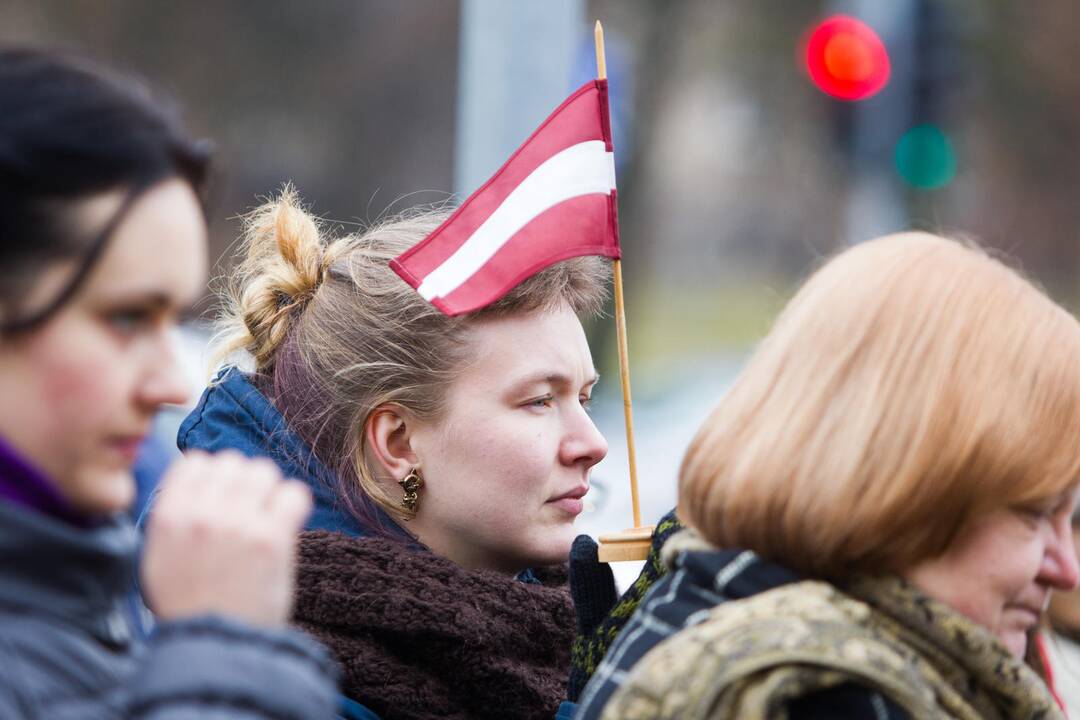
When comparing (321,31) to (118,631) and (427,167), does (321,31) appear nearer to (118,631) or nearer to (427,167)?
(427,167)

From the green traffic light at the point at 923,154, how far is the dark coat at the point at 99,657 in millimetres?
9009

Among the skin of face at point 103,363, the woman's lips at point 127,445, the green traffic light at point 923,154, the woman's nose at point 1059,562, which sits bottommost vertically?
the woman's nose at point 1059,562

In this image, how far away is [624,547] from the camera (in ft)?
7.74

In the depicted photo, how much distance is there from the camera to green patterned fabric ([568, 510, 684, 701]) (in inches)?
91.4

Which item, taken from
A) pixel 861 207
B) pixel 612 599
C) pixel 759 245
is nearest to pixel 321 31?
pixel 759 245

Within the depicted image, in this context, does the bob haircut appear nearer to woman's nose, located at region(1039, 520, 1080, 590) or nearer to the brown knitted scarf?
woman's nose, located at region(1039, 520, 1080, 590)

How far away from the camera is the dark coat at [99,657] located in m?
1.41

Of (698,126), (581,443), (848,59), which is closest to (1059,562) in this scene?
(581,443)

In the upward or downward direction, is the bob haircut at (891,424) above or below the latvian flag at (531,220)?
below

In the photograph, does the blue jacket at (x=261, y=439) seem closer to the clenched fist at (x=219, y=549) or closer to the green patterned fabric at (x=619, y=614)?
the green patterned fabric at (x=619, y=614)

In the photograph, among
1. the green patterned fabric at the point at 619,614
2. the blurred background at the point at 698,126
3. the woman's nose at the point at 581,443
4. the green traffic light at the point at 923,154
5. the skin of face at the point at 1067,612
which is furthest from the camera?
the blurred background at the point at 698,126

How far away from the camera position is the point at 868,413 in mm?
1780

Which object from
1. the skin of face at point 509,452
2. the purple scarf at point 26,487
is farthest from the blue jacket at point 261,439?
the purple scarf at point 26,487

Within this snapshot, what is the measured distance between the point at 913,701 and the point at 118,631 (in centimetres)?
87
